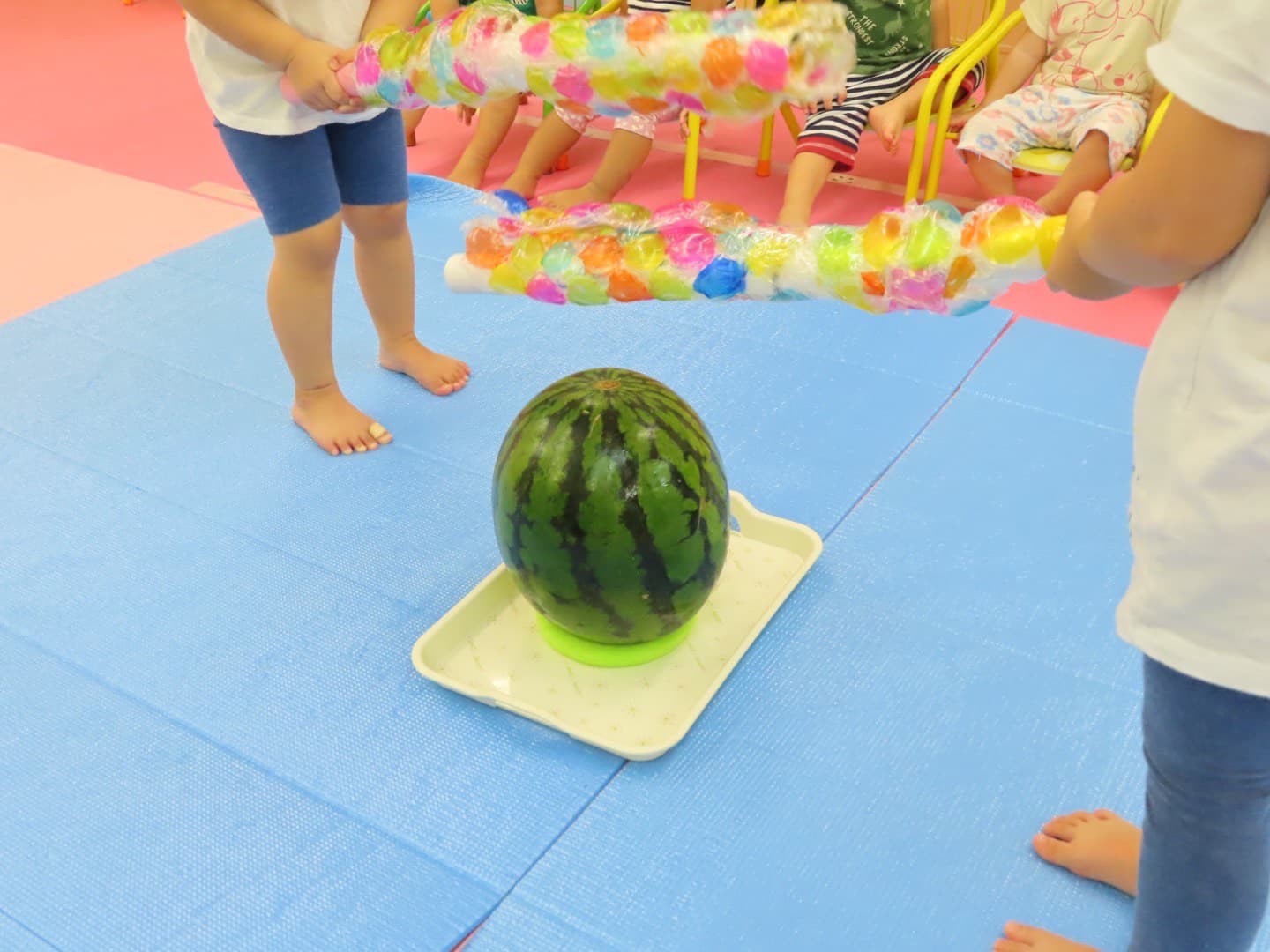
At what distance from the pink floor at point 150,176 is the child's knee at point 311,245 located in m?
0.79

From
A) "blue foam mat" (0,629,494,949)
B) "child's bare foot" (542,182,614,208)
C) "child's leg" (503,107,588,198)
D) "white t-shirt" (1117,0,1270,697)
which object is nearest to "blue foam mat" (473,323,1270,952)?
"blue foam mat" (0,629,494,949)

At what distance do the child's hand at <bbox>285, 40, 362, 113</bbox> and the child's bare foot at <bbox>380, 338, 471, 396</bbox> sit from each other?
645mm

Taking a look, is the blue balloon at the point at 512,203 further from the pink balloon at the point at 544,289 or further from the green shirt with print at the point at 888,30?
the green shirt with print at the point at 888,30

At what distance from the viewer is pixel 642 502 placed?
131 centimetres

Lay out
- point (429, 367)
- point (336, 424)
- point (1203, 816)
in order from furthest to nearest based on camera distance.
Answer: point (429, 367)
point (336, 424)
point (1203, 816)

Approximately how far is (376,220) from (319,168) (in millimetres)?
209

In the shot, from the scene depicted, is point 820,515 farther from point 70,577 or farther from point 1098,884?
point 70,577

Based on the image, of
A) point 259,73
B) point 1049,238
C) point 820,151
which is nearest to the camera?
point 1049,238

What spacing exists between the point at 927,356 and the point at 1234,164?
1558 mm

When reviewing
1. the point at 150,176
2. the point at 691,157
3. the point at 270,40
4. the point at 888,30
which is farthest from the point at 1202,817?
the point at 150,176

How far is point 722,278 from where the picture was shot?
1.19m

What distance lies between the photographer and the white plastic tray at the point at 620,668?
1396 millimetres

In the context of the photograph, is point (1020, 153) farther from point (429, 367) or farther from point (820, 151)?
point (429, 367)

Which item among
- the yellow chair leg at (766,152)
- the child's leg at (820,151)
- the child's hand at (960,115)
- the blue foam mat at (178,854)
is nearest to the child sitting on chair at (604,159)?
the yellow chair leg at (766,152)
